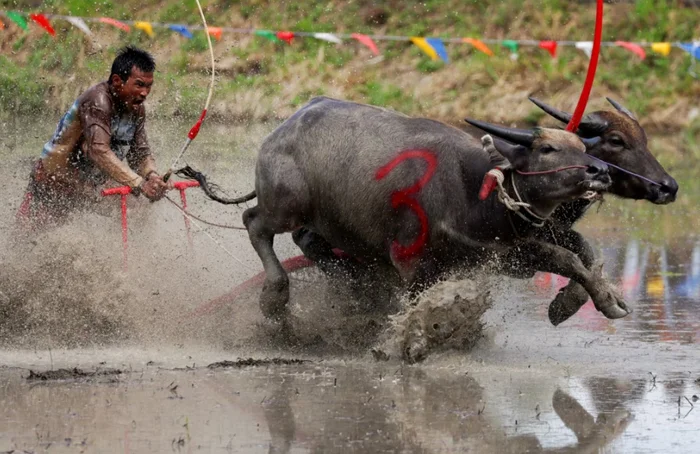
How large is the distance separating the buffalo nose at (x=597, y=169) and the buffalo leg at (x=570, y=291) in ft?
3.12

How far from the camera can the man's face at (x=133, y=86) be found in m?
8.85

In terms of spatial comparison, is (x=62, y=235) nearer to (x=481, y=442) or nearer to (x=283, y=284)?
(x=283, y=284)

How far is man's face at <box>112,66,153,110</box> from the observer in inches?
348

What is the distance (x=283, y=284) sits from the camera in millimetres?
8703

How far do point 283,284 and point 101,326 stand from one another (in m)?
1.19

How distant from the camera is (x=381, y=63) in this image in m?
22.0

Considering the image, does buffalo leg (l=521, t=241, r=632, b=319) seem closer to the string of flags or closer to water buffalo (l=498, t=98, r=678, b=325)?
water buffalo (l=498, t=98, r=678, b=325)

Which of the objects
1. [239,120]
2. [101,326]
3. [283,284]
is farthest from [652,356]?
[239,120]

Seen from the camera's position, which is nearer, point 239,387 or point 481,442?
point 481,442

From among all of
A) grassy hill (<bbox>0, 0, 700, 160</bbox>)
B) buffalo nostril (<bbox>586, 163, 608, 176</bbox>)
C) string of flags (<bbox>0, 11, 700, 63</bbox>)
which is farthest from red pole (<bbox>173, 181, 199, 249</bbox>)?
grassy hill (<bbox>0, 0, 700, 160</bbox>)

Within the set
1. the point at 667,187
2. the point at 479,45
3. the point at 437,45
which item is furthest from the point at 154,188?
the point at 479,45

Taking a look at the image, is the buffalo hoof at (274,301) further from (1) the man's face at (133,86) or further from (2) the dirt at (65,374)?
(1) the man's face at (133,86)

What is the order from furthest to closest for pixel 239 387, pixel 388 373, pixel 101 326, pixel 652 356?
1. pixel 101 326
2. pixel 652 356
3. pixel 388 373
4. pixel 239 387

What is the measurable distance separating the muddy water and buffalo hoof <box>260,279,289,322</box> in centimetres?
13
